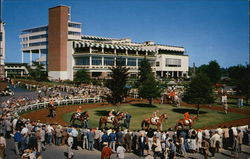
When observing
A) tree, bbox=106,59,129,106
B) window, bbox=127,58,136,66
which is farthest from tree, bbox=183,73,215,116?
window, bbox=127,58,136,66

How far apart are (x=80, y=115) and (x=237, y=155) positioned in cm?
1231

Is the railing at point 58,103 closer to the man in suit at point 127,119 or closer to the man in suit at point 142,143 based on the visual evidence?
the man in suit at point 127,119

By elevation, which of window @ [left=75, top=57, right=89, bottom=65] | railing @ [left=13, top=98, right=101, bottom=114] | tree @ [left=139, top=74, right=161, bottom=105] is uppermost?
window @ [left=75, top=57, right=89, bottom=65]

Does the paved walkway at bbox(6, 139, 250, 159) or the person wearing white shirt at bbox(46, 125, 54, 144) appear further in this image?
the person wearing white shirt at bbox(46, 125, 54, 144)

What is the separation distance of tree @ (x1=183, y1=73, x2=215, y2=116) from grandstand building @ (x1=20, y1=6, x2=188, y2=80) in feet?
150

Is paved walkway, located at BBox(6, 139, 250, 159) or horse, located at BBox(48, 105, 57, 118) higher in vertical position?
horse, located at BBox(48, 105, 57, 118)

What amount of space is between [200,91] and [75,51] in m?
56.6

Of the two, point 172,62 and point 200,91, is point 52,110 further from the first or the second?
point 172,62

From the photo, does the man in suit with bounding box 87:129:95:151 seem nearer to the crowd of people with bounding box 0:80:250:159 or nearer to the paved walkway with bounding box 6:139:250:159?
the crowd of people with bounding box 0:80:250:159

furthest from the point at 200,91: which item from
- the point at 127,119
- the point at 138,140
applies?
the point at 138,140

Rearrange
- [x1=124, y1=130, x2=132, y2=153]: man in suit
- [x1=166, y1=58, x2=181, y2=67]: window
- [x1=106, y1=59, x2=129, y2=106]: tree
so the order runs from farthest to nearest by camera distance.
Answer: [x1=166, y1=58, x2=181, y2=67]: window → [x1=106, y1=59, x2=129, y2=106]: tree → [x1=124, y1=130, x2=132, y2=153]: man in suit

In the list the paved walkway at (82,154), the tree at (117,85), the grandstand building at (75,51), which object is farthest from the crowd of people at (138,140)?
the grandstand building at (75,51)

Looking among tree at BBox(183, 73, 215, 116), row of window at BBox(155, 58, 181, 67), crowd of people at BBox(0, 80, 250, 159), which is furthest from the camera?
row of window at BBox(155, 58, 181, 67)

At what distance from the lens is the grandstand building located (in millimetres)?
76500
